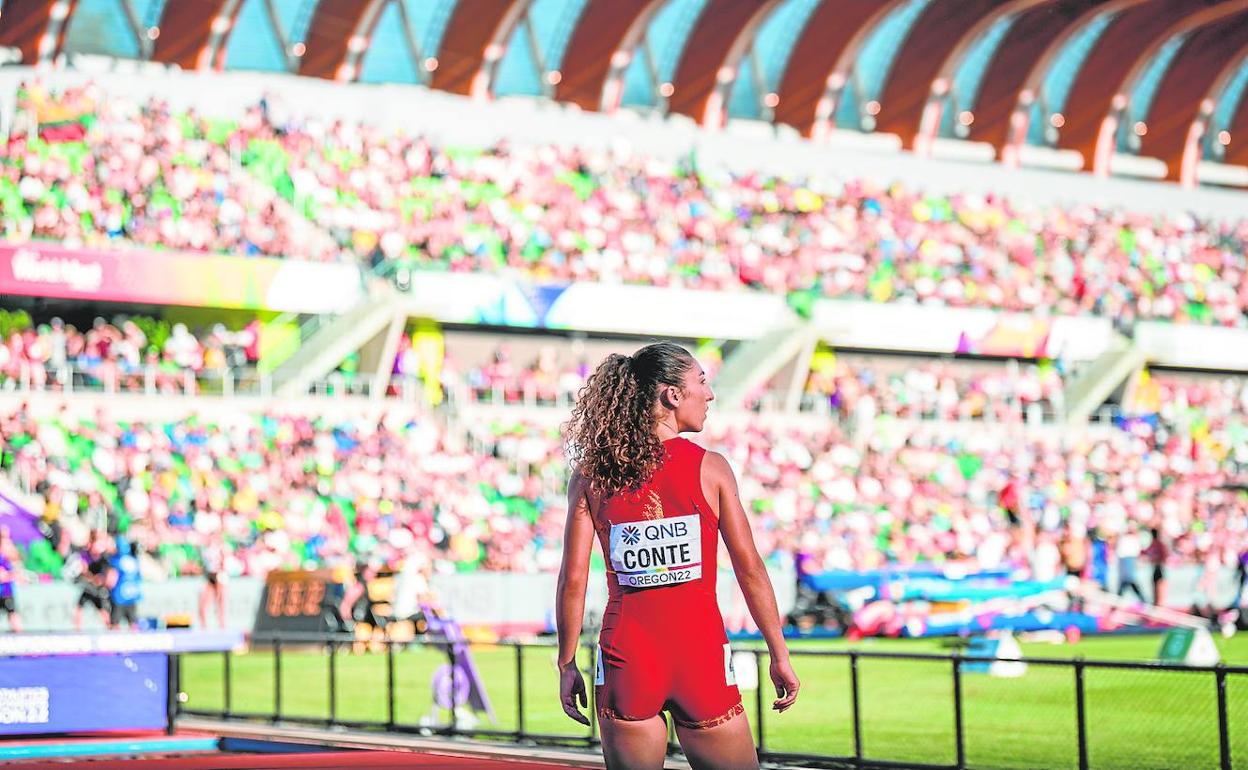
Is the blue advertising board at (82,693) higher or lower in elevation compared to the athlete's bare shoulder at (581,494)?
lower

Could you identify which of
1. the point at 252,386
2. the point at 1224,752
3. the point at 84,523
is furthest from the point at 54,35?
the point at 1224,752

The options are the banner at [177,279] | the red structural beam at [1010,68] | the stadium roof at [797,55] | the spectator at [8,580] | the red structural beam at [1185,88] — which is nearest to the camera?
the spectator at [8,580]

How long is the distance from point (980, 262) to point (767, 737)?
2900 cm

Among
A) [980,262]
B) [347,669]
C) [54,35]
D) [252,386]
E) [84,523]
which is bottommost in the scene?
[347,669]

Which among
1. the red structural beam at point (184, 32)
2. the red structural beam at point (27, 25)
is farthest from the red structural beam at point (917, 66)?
the red structural beam at point (27, 25)

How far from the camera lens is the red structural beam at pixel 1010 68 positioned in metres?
48.0

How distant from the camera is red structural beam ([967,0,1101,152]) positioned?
1890 inches

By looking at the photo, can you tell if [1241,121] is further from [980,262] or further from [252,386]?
[252,386]

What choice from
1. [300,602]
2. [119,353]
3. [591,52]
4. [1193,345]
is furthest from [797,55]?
[300,602]

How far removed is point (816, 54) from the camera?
4656cm

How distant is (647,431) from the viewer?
5.97 m

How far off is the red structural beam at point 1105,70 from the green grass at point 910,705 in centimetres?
2915

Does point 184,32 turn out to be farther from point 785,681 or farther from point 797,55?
point 785,681

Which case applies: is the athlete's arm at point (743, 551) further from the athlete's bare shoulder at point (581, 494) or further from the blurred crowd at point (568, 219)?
the blurred crowd at point (568, 219)
